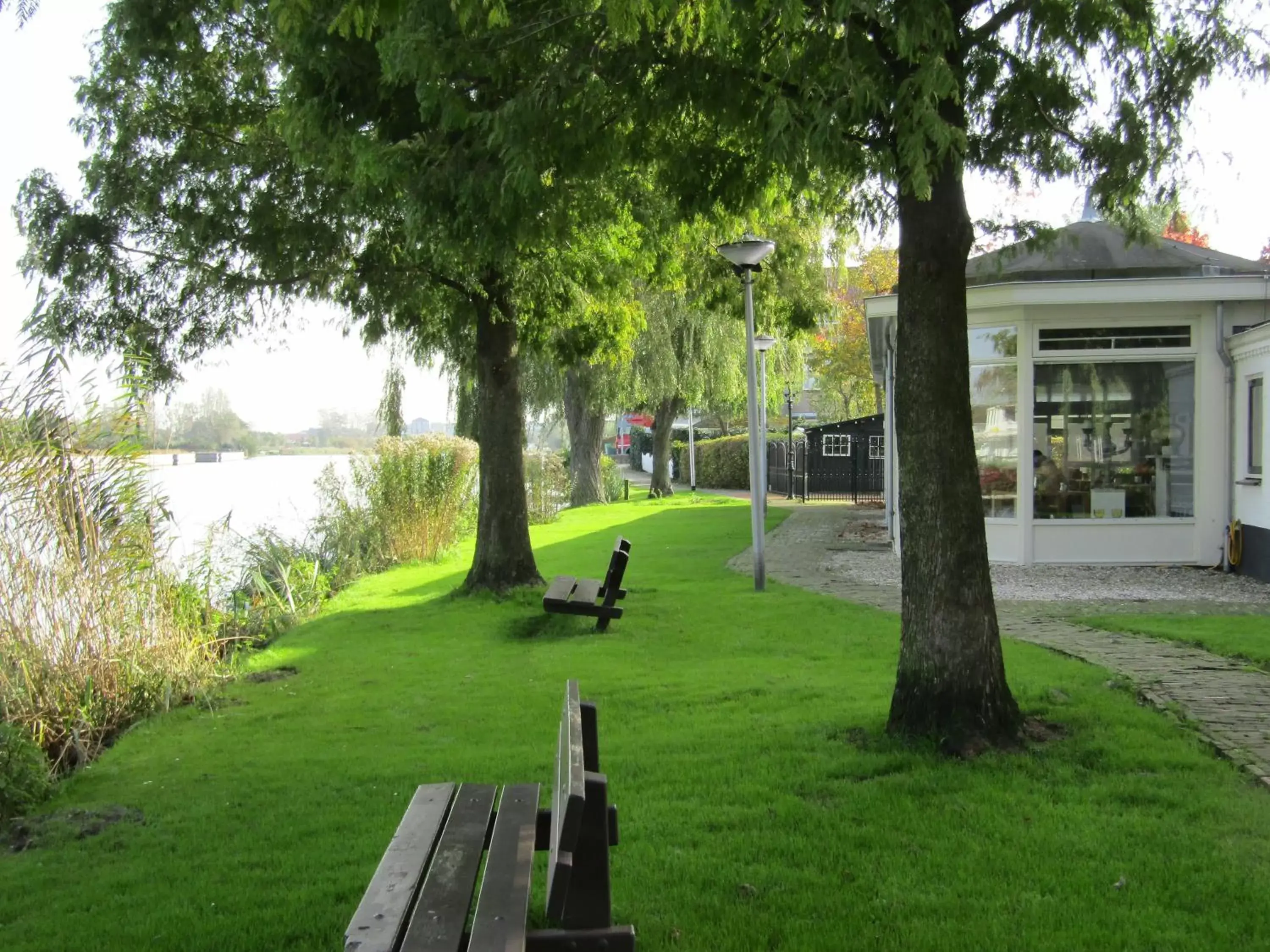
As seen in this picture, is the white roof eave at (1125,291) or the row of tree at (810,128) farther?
the white roof eave at (1125,291)

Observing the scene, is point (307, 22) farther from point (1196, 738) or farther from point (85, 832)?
A: point (1196, 738)

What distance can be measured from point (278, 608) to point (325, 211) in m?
4.37

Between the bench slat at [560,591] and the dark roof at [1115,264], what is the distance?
6471mm

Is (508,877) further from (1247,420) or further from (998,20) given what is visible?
(1247,420)

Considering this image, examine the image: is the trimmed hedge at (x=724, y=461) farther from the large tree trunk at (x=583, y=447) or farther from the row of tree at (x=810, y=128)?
the row of tree at (x=810, y=128)

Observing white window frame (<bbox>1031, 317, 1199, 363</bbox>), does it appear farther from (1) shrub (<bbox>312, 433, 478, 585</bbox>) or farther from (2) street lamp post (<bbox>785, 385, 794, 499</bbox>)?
(2) street lamp post (<bbox>785, 385, 794, 499</bbox>)

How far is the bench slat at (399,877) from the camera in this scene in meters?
2.86

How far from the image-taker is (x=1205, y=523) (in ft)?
47.1

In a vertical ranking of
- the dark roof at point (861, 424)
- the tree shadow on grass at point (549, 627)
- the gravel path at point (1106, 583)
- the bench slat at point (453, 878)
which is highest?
the dark roof at point (861, 424)

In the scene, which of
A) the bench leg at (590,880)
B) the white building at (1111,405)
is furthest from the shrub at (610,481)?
the bench leg at (590,880)

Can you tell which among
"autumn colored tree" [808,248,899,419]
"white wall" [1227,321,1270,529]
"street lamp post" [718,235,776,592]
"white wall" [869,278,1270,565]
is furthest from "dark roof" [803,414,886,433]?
"street lamp post" [718,235,776,592]

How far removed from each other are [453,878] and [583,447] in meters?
29.9

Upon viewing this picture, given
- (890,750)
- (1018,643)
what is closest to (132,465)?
(890,750)

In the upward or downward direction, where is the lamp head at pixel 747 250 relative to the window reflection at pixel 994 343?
upward
